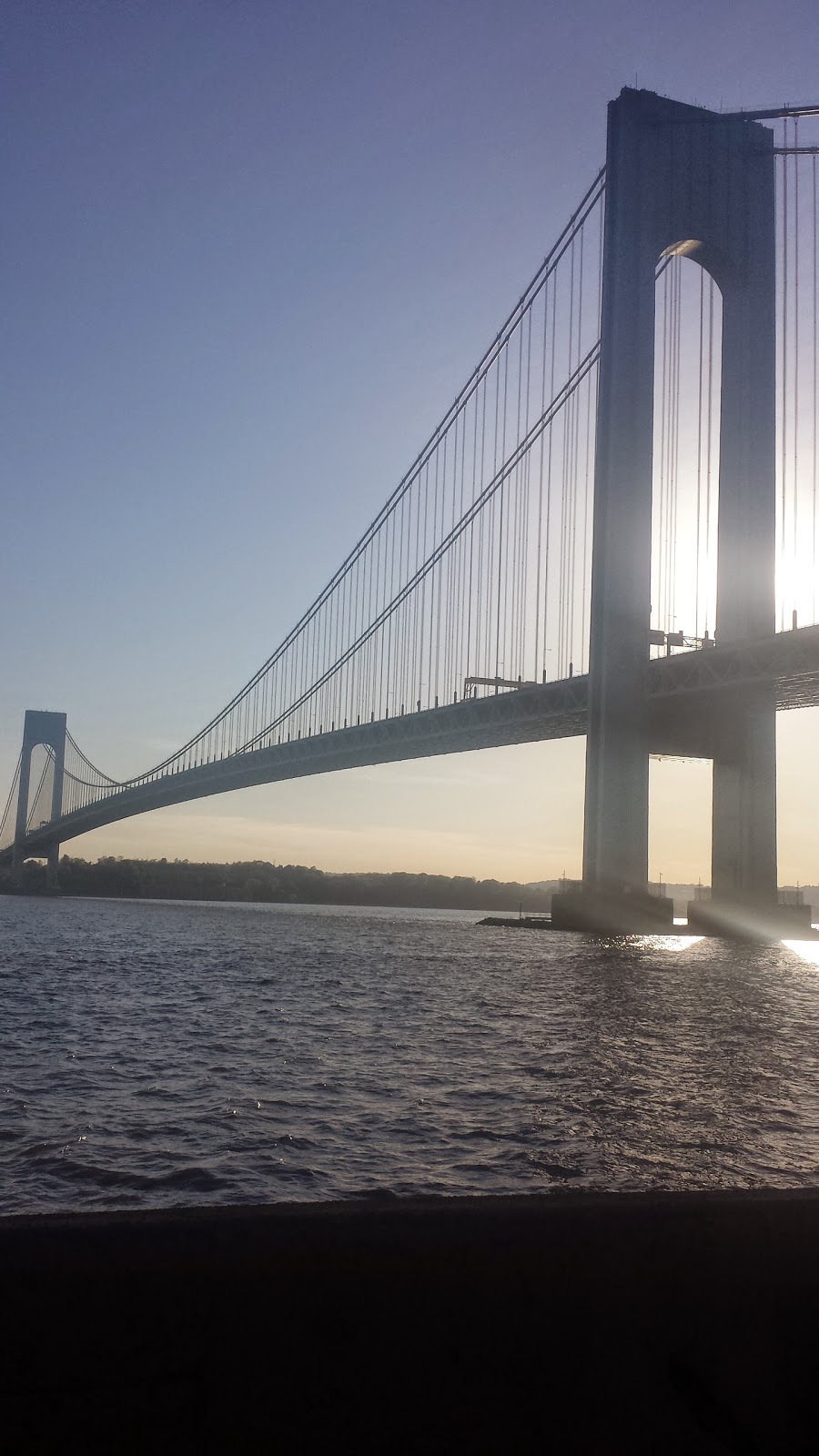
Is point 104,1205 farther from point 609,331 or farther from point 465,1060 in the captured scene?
point 609,331

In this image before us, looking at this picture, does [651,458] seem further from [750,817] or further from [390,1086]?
[390,1086]

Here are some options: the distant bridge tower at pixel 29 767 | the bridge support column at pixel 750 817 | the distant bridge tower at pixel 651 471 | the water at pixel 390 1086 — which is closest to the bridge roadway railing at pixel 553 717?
the distant bridge tower at pixel 651 471

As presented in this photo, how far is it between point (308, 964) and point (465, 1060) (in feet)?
55.8

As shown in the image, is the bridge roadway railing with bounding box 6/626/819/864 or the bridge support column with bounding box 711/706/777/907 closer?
the bridge roadway railing with bounding box 6/626/819/864

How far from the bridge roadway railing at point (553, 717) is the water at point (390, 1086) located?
14.4 metres

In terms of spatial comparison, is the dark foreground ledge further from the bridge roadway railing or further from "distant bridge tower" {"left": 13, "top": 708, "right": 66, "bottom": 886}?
"distant bridge tower" {"left": 13, "top": 708, "right": 66, "bottom": 886}

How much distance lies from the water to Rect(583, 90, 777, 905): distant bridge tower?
15402 mm

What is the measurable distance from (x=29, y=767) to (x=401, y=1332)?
307 ft

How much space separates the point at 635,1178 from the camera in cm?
608

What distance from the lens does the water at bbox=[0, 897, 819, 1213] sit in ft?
20.9

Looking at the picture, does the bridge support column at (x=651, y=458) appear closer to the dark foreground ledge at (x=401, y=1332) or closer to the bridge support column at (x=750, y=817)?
the bridge support column at (x=750, y=817)

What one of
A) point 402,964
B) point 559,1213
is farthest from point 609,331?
point 559,1213

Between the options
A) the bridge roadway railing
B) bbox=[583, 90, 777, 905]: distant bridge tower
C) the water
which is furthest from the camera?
bbox=[583, 90, 777, 905]: distant bridge tower

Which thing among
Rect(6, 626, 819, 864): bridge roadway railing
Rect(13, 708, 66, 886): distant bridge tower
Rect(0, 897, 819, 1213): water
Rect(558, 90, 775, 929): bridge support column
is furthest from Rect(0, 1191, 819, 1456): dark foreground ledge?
Rect(13, 708, 66, 886): distant bridge tower
